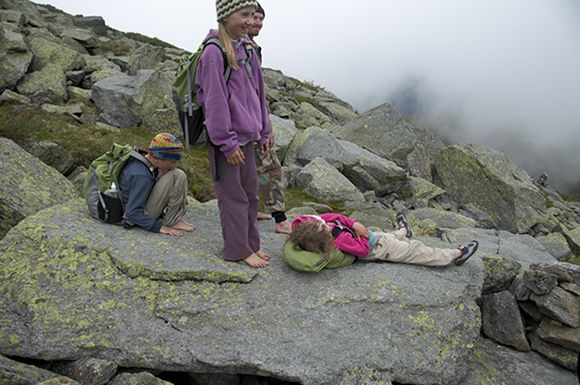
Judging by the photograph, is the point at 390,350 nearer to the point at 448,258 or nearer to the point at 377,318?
the point at 377,318

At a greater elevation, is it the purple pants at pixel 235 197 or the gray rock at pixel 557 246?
the purple pants at pixel 235 197

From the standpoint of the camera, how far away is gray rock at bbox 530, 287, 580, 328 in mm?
7676

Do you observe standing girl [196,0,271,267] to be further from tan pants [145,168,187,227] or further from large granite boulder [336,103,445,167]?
large granite boulder [336,103,445,167]

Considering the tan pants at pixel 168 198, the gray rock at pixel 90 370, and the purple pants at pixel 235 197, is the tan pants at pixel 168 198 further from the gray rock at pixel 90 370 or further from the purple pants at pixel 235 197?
the gray rock at pixel 90 370

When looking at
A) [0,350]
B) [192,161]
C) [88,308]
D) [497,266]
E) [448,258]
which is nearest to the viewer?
[0,350]

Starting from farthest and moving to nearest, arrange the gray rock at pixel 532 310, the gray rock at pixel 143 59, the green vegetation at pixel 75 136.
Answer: the gray rock at pixel 143 59
the green vegetation at pixel 75 136
the gray rock at pixel 532 310

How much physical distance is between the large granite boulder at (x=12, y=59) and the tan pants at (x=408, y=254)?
21834mm

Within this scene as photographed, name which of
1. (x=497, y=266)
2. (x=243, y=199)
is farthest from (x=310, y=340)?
(x=497, y=266)

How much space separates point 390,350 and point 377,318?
1.77ft

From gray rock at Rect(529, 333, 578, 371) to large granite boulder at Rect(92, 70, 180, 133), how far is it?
17.7m

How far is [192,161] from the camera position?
17.8m

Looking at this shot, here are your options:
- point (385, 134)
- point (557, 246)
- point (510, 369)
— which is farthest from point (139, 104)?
point (557, 246)

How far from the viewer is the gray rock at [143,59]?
30625mm

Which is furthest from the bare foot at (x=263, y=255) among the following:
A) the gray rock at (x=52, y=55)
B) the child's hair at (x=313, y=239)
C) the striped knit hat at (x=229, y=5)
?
the gray rock at (x=52, y=55)
